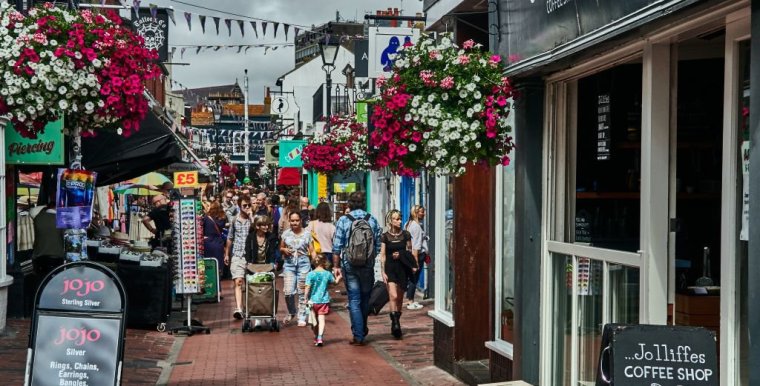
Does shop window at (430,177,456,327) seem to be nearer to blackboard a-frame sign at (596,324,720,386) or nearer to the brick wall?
the brick wall

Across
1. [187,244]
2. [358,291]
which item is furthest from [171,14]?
[358,291]

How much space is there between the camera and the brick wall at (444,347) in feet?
33.3

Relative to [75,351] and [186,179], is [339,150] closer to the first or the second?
[186,179]

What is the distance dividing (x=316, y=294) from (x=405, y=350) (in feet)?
4.39

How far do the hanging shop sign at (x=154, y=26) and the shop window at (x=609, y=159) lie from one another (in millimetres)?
12616

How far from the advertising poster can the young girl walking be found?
3715 mm

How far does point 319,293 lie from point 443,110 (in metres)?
6.13

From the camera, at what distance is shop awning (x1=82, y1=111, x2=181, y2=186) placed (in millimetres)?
15438

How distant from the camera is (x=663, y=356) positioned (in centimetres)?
438

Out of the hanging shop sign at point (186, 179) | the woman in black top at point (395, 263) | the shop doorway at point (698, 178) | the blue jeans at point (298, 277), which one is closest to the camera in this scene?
the shop doorway at point (698, 178)

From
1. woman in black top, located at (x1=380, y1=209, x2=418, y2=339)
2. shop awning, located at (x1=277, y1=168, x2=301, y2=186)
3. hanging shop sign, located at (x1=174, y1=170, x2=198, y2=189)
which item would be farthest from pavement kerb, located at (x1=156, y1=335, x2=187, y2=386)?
shop awning, located at (x1=277, y1=168, x2=301, y2=186)

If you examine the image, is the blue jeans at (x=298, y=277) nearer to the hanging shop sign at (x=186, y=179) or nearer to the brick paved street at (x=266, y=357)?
the brick paved street at (x=266, y=357)

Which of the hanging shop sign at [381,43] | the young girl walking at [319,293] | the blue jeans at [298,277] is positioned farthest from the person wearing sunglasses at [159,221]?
the young girl walking at [319,293]

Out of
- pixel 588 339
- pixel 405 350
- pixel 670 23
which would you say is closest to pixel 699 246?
pixel 588 339
